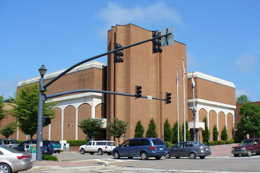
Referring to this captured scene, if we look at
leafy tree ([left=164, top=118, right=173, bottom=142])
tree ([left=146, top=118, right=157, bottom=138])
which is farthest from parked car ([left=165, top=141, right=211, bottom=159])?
leafy tree ([left=164, top=118, right=173, bottom=142])

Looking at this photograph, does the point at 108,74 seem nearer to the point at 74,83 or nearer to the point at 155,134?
the point at 74,83

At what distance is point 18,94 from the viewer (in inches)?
1428

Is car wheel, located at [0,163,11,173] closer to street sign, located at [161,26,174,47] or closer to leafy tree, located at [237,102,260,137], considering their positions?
street sign, located at [161,26,174,47]

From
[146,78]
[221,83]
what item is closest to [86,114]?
[146,78]

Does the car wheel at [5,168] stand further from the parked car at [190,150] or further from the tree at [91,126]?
the tree at [91,126]

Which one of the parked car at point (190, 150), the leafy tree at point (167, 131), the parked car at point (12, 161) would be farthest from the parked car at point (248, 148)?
the parked car at point (12, 161)

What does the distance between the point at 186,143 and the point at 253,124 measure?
123 ft

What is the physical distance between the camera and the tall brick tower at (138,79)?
160ft

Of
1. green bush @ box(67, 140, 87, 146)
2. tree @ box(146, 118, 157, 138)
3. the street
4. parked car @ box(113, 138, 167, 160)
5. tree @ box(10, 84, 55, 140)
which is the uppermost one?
tree @ box(10, 84, 55, 140)

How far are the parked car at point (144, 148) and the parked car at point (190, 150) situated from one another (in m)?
2.75

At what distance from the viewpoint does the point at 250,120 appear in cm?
6278

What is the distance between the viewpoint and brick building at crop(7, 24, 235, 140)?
48.9 meters

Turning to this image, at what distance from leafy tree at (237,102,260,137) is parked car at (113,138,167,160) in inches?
1574

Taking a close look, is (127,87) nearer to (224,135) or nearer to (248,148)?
(248,148)
